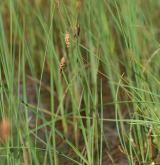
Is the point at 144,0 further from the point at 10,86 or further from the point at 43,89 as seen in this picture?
the point at 10,86

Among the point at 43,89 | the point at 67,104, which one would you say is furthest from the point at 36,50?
the point at 67,104

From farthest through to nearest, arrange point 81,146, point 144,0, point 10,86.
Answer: point 144,0 → point 81,146 → point 10,86

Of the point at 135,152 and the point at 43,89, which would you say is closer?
the point at 135,152

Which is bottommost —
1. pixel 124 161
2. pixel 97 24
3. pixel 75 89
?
pixel 124 161

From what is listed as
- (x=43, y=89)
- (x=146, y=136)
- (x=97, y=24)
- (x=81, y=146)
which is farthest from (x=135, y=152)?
(x=43, y=89)

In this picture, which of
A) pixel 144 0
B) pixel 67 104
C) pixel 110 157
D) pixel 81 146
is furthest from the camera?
pixel 144 0

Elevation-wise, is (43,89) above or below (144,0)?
below

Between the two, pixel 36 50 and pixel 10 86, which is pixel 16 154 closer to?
pixel 10 86
